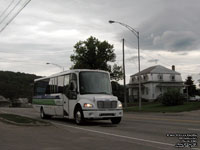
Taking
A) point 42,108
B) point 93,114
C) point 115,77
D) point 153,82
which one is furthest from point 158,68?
point 93,114

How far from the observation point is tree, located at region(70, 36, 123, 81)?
58612mm

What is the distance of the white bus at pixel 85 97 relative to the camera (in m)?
14.8

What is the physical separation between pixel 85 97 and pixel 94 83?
1155 mm

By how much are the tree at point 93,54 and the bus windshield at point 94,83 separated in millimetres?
41190

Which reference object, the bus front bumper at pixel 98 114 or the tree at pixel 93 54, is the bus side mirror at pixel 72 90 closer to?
the bus front bumper at pixel 98 114

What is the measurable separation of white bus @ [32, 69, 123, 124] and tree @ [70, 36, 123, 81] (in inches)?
1548

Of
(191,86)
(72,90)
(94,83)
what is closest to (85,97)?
(94,83)

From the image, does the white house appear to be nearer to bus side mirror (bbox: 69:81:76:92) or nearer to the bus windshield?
the bus windshield

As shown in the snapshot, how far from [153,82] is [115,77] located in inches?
476

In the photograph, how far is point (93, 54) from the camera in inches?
2315

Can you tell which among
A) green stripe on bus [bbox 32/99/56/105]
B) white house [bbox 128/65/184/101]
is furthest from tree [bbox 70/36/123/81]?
green stripe on bus [bbox 32/99/56/105]

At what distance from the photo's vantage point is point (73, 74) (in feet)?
54.1

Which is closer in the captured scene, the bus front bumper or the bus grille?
the bus front bumper

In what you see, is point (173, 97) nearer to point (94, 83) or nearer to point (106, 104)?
point (94, 83)
